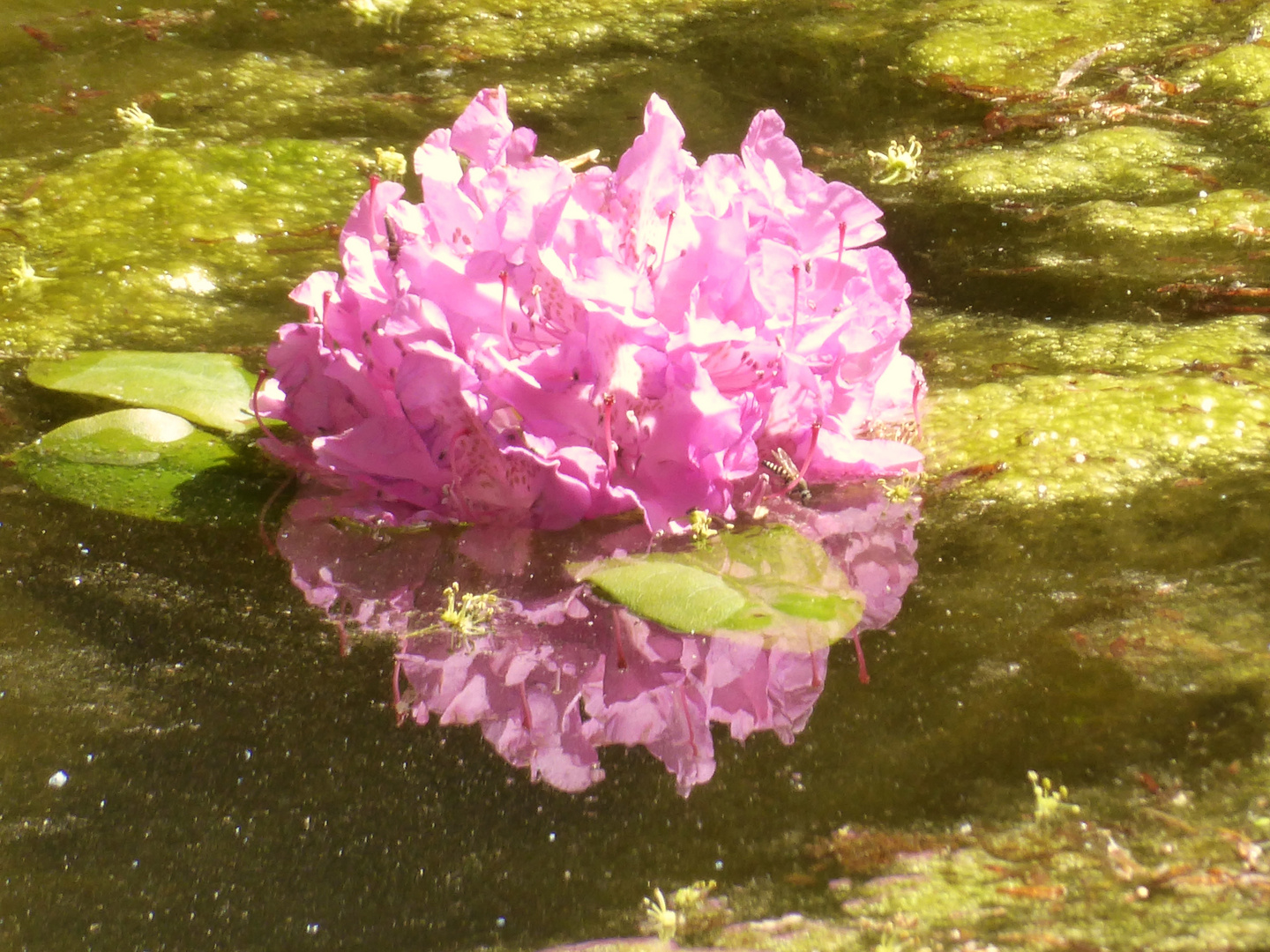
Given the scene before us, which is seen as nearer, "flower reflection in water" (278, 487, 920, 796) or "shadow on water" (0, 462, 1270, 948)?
"shadow on water" (0, 462, 1270, 948)

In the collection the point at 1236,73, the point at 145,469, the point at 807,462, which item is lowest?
the point at 145,469

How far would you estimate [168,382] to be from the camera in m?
1.57

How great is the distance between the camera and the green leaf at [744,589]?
3.92 ft

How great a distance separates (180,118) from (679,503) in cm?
170

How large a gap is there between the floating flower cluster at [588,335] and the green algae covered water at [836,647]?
7.7 inches

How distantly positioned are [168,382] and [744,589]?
82 centimetres

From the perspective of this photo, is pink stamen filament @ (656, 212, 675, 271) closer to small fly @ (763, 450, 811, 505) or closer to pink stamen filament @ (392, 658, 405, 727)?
small fly @ (763, 450, 811, 505)

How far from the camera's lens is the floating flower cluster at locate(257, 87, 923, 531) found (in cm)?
126

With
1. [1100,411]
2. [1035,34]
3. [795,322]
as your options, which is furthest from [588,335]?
[1035,34]

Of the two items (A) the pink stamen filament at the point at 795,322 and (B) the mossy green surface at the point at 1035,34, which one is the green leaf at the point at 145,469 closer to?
(A) the pink stamen filament at the point at 795,322

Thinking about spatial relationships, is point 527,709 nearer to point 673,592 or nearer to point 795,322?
point 673,592

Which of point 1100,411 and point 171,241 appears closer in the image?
point 1100,411

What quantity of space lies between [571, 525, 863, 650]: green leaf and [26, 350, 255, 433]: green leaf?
543 millimetres

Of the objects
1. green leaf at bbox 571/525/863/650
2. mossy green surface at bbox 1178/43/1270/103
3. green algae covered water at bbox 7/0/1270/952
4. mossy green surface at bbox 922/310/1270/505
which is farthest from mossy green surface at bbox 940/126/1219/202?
green leaf at bbox 571/525/863/650
